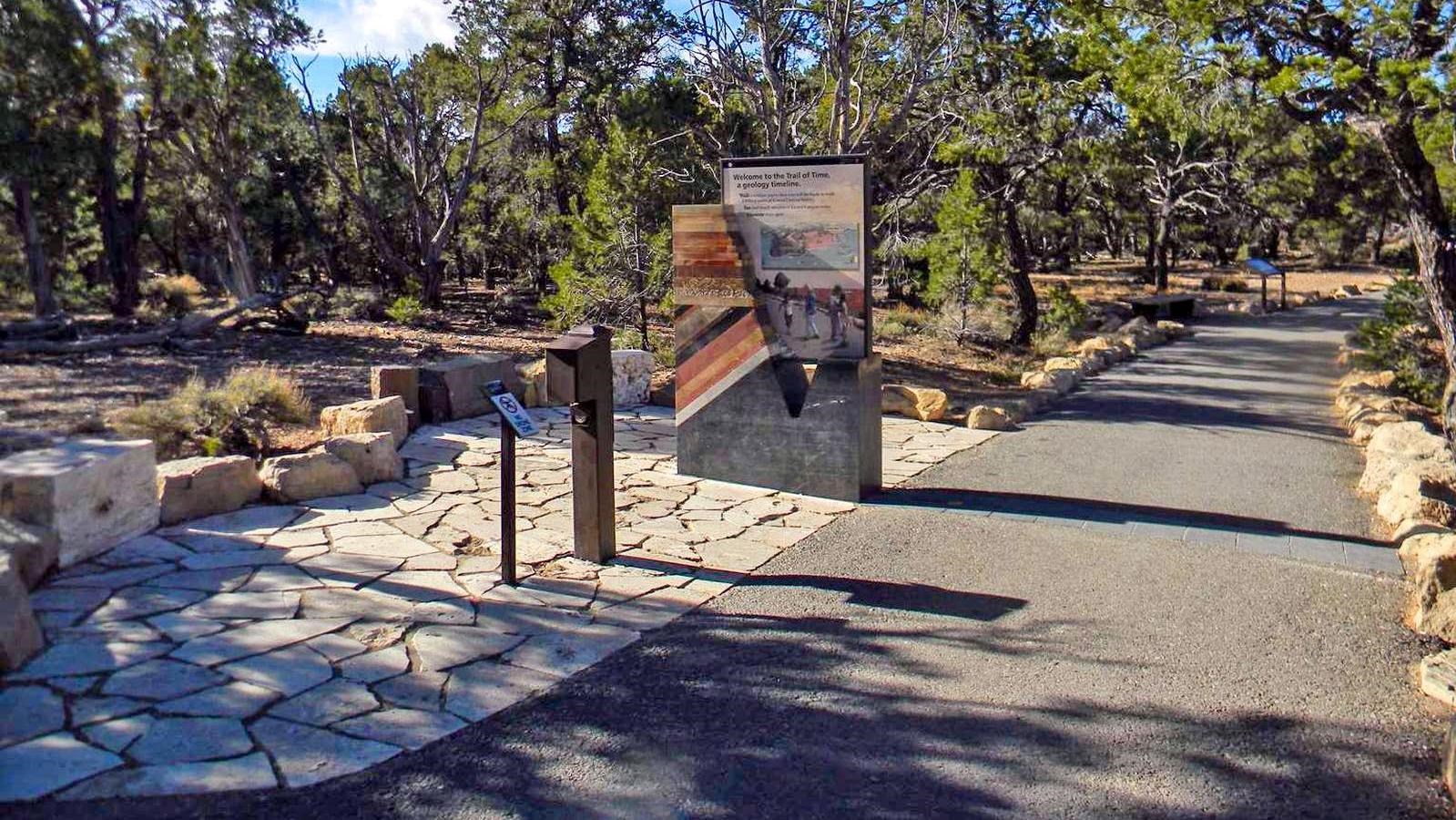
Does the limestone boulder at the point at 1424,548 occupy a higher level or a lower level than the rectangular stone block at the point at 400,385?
lower

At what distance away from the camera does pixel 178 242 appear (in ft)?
117

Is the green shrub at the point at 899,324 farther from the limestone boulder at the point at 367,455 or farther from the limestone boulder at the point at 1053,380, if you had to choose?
the limestone boulder at the point at 367,455

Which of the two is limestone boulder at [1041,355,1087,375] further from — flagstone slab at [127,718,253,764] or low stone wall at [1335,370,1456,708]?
flagstone slab at [127,718,253,764]

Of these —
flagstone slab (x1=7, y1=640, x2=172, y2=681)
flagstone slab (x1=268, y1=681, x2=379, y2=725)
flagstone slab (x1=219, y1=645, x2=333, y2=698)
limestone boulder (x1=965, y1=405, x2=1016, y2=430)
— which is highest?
limestone boulder (x1=965, y1=405, x2=1016, y2=430)

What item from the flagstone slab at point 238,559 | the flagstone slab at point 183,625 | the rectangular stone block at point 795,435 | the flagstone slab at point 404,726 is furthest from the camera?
the rectangular stone block at point 795,435

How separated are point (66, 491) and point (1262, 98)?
10090 millimetres

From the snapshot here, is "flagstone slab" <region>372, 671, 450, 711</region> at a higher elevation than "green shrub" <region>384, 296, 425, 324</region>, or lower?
lower

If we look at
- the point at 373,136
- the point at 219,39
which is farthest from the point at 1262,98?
the point at 373,136

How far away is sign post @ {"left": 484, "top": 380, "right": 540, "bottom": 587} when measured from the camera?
5.83m

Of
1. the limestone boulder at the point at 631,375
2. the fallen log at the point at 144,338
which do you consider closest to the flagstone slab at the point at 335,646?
the limestone boulder at the point at 631,375

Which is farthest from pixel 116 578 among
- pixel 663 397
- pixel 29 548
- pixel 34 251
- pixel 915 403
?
pixel 34 251

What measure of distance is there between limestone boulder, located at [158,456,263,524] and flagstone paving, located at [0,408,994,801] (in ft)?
0.43

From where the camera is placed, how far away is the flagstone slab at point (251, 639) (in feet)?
15.9

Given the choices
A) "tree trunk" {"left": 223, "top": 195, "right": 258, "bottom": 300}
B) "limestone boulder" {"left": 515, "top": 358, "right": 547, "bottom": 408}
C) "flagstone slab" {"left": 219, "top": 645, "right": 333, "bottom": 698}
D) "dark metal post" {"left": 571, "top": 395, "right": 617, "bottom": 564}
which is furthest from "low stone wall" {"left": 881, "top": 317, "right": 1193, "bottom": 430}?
"tree trunk" {"left": 223, "top": 195, "right": 258, "bottom": 300}
